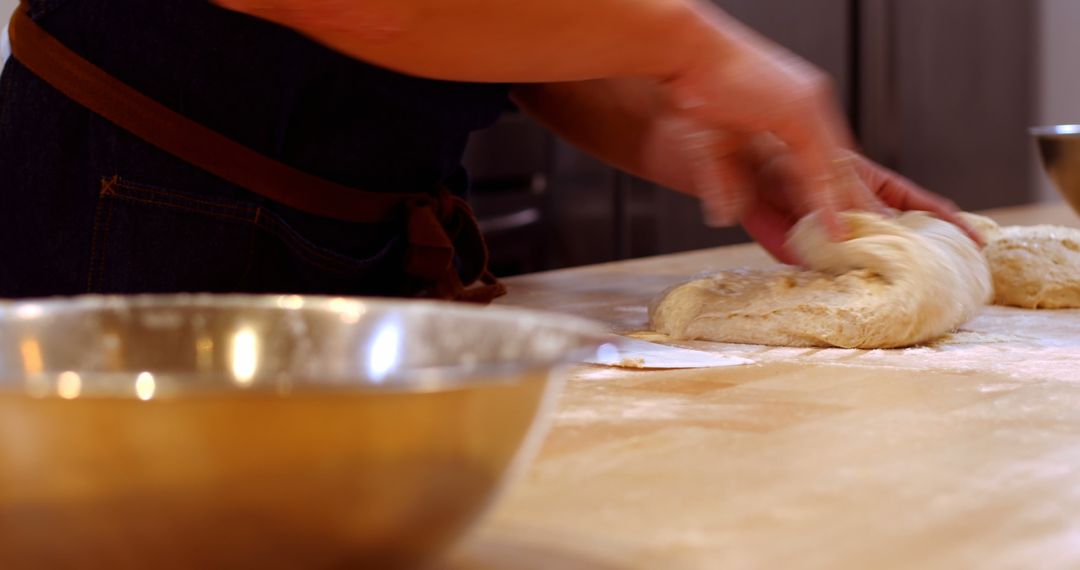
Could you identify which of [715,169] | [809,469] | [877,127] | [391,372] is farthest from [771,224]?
[877,127]

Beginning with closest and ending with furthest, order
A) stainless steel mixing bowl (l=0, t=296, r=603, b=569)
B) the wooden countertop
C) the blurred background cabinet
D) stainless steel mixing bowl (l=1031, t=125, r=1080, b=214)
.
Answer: stainless steel mixing bowl (l=0, t=296, r=603, b=569) < the wooden countertop < stainless steel mixing bowl (l=1031, t=125, r=1080, b=214) < the blurred background cabinet

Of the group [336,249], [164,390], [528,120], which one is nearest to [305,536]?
[164,390]

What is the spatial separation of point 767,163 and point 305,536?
40.0 inches

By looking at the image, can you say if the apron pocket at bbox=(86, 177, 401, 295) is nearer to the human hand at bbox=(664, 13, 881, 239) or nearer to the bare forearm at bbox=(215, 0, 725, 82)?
the bare forearm at bbox=(215, 0, 725, 82)

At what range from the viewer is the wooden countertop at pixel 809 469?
0.46 m

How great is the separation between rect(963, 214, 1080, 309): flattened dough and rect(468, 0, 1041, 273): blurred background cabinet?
1253 mm

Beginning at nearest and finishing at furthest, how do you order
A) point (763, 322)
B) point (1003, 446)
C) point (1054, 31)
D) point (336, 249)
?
point (1003, 446) → point (763, 322) → point (336, 249) → point (1054, 31)

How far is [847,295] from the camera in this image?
41.5 inches

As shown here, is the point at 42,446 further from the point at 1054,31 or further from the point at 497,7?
the point at 1054,31

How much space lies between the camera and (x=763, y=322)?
1.03 m

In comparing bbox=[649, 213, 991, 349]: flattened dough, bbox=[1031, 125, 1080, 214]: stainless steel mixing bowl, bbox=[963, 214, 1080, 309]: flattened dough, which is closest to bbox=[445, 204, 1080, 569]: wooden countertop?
bbox=[649, 213, 991, 349]: flattened dough

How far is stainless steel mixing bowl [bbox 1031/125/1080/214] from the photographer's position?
1.60 meters

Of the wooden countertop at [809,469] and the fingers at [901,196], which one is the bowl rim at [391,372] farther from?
the fingers at [901,196]

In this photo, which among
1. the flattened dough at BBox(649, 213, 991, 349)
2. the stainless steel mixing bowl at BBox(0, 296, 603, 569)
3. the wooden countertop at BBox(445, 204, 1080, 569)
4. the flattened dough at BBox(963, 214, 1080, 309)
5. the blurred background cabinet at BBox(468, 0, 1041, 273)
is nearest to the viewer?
the stainless steel mixing bowl at BBox(0, 296, 603, 569)
